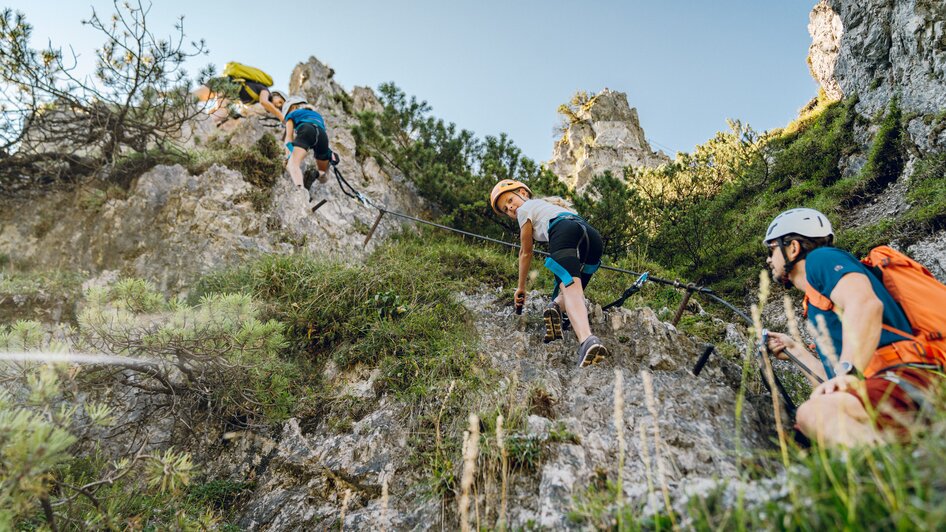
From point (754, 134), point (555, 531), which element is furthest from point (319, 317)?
point (754, 134)

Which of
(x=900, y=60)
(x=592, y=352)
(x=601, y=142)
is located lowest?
(x=592, y=352)

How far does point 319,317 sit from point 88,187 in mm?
5975

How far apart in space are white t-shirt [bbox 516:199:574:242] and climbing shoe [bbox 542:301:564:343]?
0.86 metres

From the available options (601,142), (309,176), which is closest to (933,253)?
(309,176)

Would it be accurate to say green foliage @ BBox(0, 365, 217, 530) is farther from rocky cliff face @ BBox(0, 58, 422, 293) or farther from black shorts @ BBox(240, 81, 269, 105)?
black shorts @ BBox(240, 81, 269, 105)

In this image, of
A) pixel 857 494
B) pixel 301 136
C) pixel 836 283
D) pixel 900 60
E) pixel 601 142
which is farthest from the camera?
pixel 601 142

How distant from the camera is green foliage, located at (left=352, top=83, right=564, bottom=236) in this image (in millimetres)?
9469

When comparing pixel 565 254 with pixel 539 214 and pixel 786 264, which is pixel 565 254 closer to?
pixel 539 214

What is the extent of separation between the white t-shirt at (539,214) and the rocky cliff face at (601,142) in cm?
2840

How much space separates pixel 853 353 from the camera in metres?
2.26

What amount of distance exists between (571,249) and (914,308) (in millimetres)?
2528

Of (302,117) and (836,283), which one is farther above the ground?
(302,117)

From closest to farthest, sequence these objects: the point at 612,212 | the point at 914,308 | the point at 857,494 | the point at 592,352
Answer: the point at 857,494 < the point at 914,308 < the point at 592,352 < the point at 612,212

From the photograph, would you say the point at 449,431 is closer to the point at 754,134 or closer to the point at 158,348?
the point at 158,348
